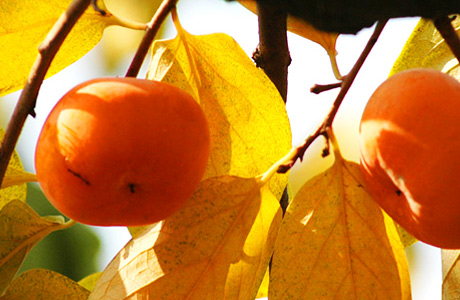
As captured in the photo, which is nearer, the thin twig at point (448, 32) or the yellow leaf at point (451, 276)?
the thin twig at point (448, 32)

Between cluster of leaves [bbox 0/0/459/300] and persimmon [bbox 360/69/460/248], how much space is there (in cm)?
16

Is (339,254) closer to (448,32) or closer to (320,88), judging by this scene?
(320,88)

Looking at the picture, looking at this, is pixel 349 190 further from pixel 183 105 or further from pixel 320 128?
pixel 183 105

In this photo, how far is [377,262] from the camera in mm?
1035

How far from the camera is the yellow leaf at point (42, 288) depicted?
3.80ft

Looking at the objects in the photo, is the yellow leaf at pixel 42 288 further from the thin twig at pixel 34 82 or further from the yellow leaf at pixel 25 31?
the thin twig at pixel 34 82

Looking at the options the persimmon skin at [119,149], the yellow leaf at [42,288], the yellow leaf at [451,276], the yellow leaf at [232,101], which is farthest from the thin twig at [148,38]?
the yellow leaf at [451,276]

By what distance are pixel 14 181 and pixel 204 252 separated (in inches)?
12.4

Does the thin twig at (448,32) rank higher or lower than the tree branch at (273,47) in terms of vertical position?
higher

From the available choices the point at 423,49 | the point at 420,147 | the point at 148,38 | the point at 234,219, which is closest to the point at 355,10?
the point at 420,147

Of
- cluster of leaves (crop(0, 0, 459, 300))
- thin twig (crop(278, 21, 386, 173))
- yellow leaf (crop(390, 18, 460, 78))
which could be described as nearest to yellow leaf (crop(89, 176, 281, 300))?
cluster of leaves (crop(0, 0, 459, 300))

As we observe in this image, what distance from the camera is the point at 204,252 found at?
1.00 metres

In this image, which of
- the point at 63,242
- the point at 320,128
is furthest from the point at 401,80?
the point at 63,242

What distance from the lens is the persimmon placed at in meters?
0.82
